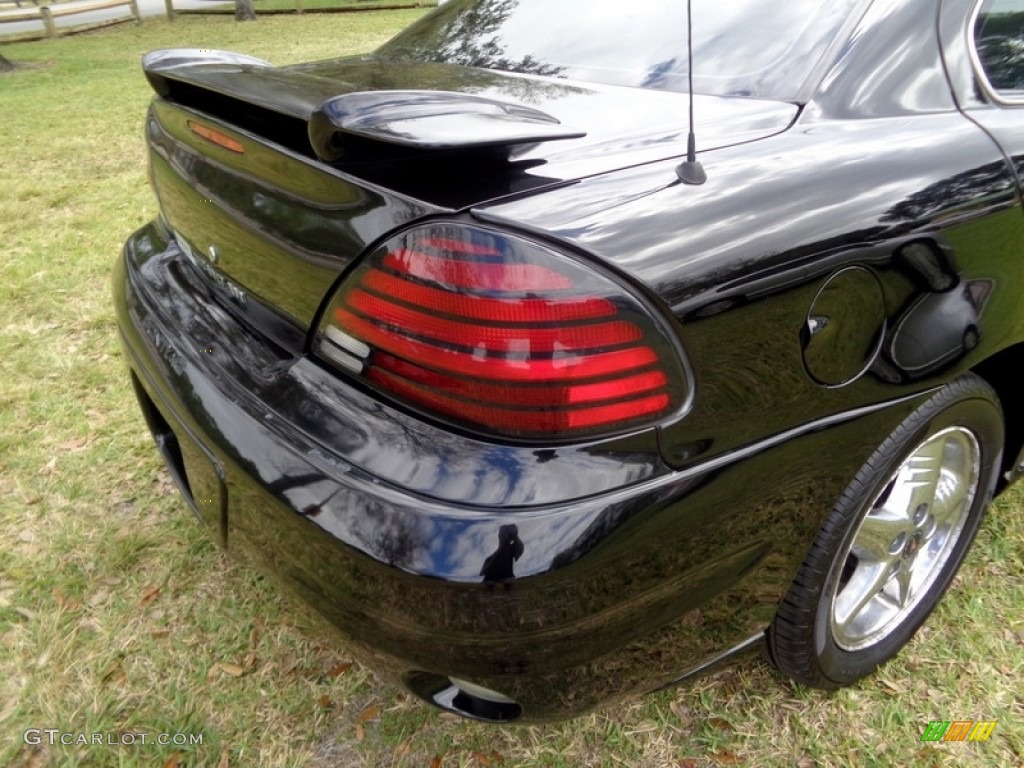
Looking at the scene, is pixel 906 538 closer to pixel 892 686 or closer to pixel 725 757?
pixel 892 686

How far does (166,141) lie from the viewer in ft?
6.20

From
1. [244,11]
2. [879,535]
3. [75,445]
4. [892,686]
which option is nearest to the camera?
[879,535]

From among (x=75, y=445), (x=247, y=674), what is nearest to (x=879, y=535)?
(x=247, y=674)

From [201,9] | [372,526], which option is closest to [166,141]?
[372,526]

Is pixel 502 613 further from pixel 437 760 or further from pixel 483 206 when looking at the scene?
pixel 437 760

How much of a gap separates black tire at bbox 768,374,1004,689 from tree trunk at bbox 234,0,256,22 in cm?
2016

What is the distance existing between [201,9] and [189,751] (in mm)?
22730

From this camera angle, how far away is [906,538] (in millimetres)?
1797

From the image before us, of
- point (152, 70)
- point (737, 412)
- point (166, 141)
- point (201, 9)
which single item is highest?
point (152, 70)

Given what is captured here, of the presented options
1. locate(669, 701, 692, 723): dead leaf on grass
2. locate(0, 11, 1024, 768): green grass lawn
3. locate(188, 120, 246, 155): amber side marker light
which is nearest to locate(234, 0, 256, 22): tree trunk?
locate(0, 11, 1024, 768): green grass lawn

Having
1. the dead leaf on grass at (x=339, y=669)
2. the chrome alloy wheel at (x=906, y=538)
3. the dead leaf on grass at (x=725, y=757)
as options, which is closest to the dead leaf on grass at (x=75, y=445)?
the dead leaf on grass at (x=339, y=669)

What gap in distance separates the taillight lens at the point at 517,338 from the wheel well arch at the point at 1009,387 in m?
1.09

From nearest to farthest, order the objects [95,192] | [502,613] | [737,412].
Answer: [502,613], [737,412], [95,192]

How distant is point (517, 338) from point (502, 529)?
285 mm
